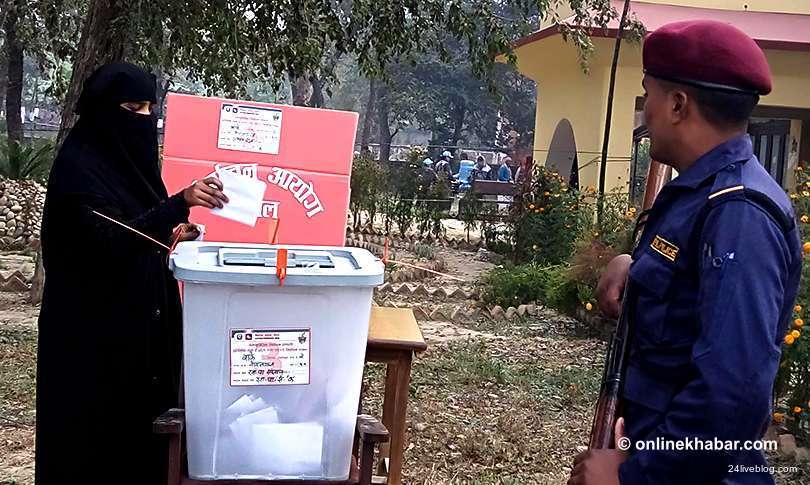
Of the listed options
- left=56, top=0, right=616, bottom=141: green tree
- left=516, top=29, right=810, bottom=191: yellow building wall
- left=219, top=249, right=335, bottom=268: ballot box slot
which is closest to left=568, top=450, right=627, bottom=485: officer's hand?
left=219, top=249, right=335, bottom=268: ballot box slot

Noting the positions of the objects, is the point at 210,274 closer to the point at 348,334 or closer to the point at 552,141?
the point at 348,334

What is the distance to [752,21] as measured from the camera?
10.7 meters

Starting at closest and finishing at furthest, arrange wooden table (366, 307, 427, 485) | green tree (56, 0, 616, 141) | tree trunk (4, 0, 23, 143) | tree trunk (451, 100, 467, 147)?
wooden table (366, 307, 427, 485), green tree (56, 0, 616, 141), tree trunk (4, 0, 23, 143), tree trunk (451, 100, 467, 147)

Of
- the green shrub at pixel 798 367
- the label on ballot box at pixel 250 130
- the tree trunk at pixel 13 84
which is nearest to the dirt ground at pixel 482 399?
the green shrub at pixel 798 367

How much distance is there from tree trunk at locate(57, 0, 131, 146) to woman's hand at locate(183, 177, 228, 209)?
346cm

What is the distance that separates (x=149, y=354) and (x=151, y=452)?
311 mm

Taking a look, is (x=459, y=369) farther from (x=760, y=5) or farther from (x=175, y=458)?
(x=760, y=5)

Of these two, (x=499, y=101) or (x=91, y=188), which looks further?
(x=499, y=101)

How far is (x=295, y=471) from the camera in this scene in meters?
2.26

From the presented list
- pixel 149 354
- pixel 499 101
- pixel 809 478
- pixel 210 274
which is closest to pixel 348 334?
pixel 210 274

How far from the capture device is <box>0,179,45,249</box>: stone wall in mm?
11297

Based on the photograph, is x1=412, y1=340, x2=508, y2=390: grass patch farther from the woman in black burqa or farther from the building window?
the building window

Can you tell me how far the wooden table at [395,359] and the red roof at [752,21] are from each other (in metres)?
7.59

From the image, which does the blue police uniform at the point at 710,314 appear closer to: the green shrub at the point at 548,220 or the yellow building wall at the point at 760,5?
the green shrub at the point at 548,220
